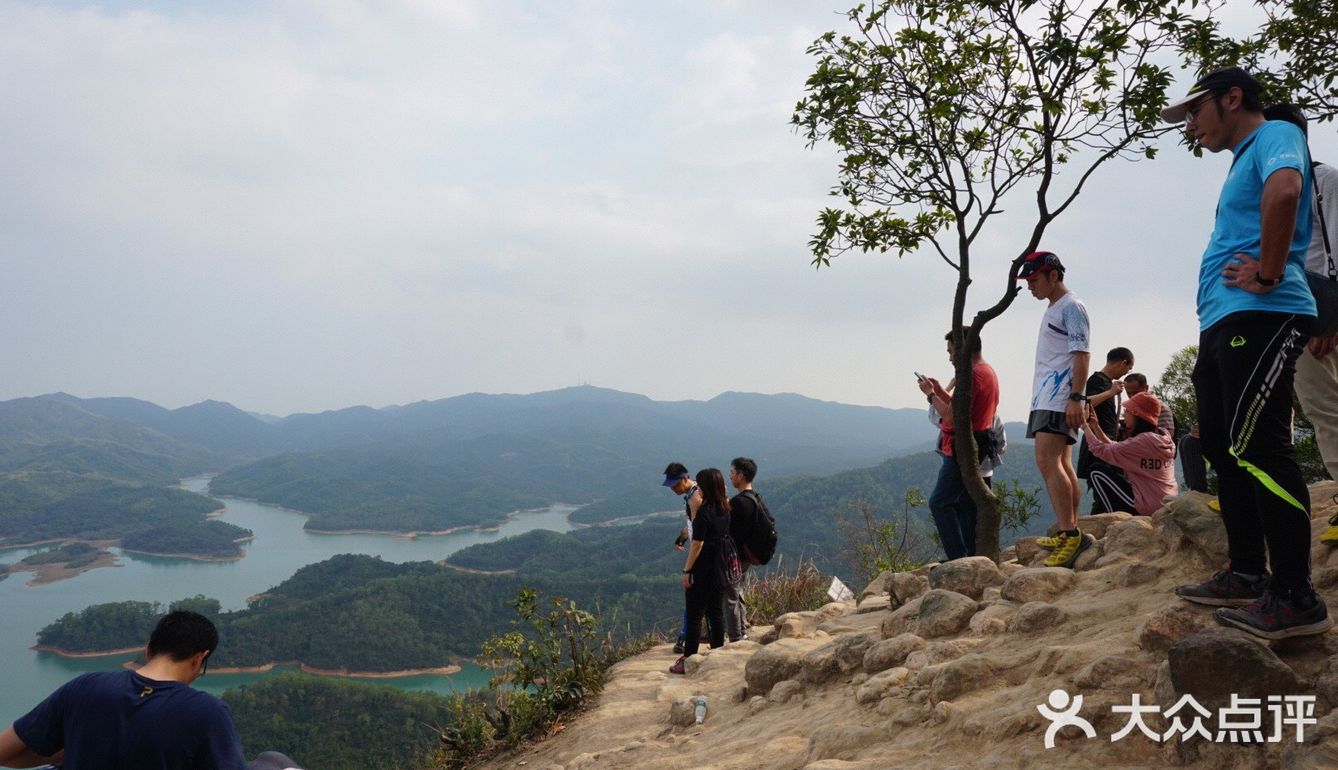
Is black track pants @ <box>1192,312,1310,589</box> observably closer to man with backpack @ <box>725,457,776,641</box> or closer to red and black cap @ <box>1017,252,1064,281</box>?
red and black cap @ <box>1017,252,1064,281</box>

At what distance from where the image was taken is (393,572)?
232 ft

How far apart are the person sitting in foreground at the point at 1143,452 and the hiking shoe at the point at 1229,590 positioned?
94.9 inches

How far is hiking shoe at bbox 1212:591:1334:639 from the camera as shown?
2266 mm

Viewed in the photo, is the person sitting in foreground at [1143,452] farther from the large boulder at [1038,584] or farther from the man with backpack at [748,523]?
the man with backpack at [748,523]

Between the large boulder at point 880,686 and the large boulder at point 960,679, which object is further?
the large boulder at point 880,686

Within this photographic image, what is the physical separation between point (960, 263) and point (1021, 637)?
3.28 meters

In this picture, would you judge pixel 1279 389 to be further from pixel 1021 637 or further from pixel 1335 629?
pixel 1021 637

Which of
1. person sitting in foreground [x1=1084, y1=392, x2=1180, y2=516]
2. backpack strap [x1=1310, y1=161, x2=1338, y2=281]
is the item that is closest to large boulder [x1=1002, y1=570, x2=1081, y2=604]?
person sitting in foreground [x1=1084, y1=392, x2=1180, y2=516]

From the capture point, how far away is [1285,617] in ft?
7.45

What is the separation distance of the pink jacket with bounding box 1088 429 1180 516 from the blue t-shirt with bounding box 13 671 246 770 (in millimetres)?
5185

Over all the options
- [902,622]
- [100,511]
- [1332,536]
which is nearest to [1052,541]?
[902,622]

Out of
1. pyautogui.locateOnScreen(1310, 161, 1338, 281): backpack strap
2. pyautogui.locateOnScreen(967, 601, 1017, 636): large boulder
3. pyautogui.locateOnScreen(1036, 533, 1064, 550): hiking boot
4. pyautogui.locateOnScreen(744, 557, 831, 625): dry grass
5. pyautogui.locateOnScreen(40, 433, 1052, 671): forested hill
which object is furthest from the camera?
pyautogui.locateOnScreen(40, 433, 1052, 671): forested hill

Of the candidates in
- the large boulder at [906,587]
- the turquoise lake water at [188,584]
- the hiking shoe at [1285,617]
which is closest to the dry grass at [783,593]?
the large boulder at [906,587]

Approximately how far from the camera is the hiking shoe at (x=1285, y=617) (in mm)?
2266
